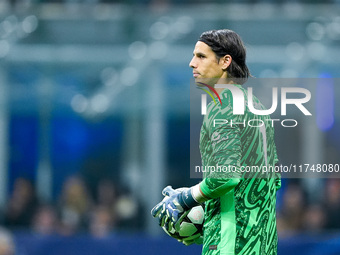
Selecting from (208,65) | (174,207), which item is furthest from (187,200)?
(208,65)

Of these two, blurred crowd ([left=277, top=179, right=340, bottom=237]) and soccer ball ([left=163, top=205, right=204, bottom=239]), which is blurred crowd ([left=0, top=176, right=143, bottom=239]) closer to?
blurred crowd ([left=277, top=179, right=340, bottom=237])

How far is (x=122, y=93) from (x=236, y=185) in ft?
17.6

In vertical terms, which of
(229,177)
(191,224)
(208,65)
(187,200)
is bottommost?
Answer: (191,224)

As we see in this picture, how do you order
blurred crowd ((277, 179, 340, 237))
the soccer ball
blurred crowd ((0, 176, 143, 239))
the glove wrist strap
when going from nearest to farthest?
the glove wrist strap < the soccer ball < blurred crowd ((277, 179, 340, 237)) < blurred crowd ((0, 176, 143, 239))

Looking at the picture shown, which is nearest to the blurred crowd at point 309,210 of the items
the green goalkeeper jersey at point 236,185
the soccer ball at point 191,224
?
the soccer ball at point 191,224

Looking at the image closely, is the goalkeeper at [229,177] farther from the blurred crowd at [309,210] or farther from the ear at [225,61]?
the blurred crowd at [309,210]

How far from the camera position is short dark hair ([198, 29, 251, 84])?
149 inches

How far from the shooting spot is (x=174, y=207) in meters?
3.85

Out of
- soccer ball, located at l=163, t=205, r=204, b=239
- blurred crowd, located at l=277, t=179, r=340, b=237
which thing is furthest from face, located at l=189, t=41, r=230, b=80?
blurred crowd, located at l=277, t=179, r=340, b=237

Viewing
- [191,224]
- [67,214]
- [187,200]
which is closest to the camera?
[187,200]

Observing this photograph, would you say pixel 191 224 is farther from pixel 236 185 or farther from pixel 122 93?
pixel 122 93

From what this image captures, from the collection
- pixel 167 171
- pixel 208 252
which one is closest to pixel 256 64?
pixel 167 171

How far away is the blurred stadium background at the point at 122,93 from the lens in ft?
27.3

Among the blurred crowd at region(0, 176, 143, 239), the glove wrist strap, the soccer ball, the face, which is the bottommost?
the blurred crowd at region(0, 176, 143, 239)
